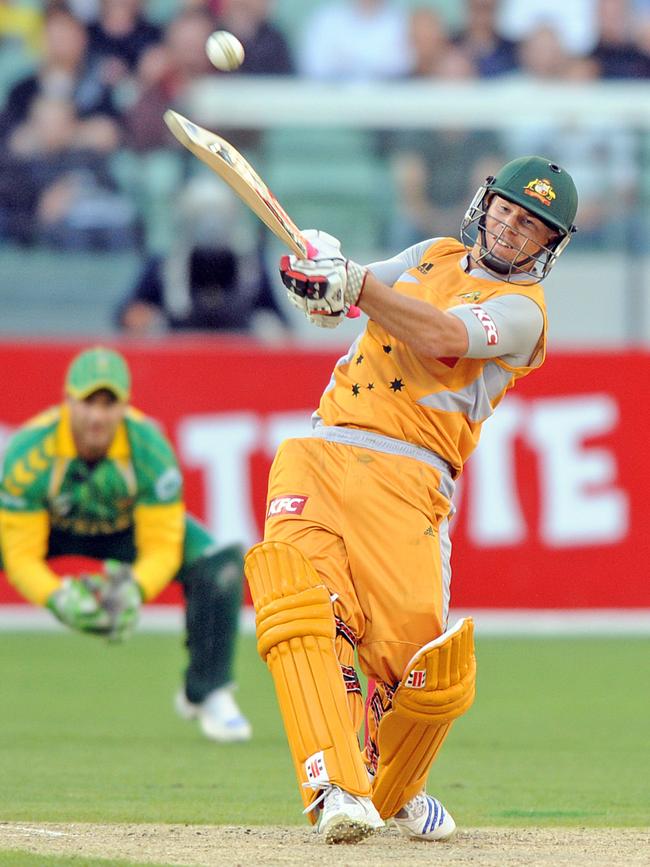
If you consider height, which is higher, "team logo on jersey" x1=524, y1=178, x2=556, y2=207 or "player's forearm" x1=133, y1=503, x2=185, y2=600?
"team logo on jersey" x1=524, y1=178, x2=556, y2=207

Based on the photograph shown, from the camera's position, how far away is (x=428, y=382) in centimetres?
531

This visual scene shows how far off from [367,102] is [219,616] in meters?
5.50

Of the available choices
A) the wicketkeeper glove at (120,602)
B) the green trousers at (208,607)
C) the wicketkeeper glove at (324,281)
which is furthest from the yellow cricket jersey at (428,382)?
the green trousers at (208,607)

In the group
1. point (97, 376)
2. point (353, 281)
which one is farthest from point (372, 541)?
point (97, 376)

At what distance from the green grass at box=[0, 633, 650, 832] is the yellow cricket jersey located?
1507 millimetres

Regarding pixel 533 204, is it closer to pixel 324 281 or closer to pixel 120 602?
pixel 324 281

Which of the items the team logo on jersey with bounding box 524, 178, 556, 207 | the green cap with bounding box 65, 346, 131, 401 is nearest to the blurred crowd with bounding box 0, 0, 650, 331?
the green cap with bounding box 65, 346, 131, 401

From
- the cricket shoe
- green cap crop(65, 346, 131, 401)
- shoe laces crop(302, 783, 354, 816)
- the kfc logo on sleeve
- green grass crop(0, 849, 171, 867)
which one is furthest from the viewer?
green cap crop(65, 346, 131, 401)

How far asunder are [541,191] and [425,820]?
2.16m

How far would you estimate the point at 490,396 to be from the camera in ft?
18.0

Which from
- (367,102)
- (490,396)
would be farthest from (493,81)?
(490,396)

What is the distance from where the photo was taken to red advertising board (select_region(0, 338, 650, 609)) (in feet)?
37.8

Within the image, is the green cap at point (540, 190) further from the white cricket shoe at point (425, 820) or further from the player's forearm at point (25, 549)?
the player's forearm at point (25, 549)

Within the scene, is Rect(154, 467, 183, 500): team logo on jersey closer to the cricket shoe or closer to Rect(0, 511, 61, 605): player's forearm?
A: Rect(0, 511, 61, 605): player's forearm
